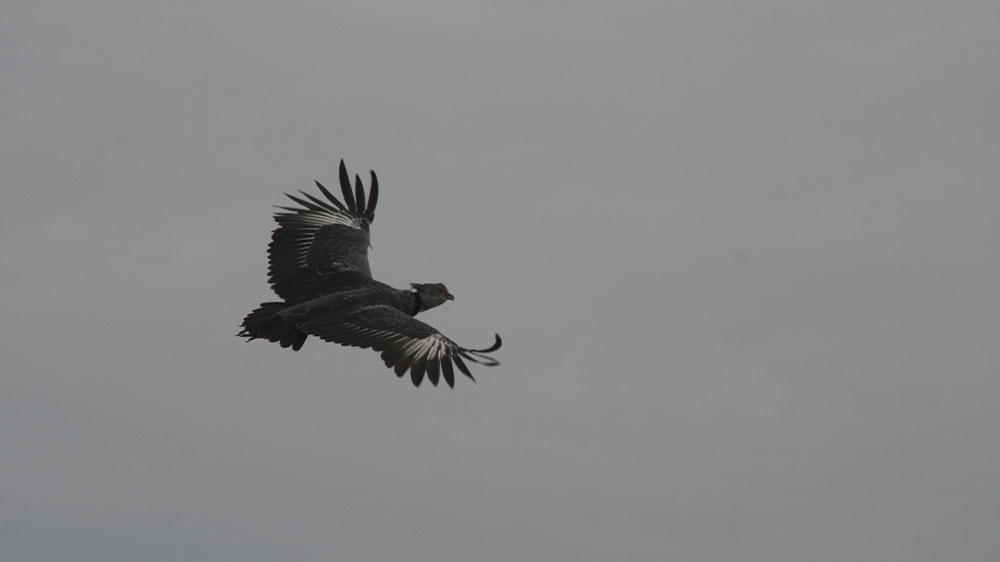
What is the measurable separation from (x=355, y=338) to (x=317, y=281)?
384cm

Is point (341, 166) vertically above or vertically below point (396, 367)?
above

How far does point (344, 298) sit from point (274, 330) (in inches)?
56.5

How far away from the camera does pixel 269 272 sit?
27.6 m

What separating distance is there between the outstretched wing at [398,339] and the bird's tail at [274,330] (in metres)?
0.26

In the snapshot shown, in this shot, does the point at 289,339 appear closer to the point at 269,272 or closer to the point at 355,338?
the point at 355,338

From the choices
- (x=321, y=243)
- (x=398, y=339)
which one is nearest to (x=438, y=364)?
(x=398, y=339)

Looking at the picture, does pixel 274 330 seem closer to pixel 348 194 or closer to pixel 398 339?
pixel 398 339

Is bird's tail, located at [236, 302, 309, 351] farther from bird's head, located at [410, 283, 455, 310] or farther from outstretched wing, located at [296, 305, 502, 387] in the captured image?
bird's head, located at [410, 283, 455, 310]

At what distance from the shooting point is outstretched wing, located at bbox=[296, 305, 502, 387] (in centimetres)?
2233

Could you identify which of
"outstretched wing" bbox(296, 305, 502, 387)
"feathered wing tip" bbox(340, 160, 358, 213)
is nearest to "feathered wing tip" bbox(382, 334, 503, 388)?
"outstretched wing" bbox(296, 305, 502, 387)

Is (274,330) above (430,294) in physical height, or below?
below

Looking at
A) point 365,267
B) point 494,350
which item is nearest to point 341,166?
point 365,267

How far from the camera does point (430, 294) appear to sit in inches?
1090

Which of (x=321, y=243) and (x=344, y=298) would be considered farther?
(x=321, y=243)
